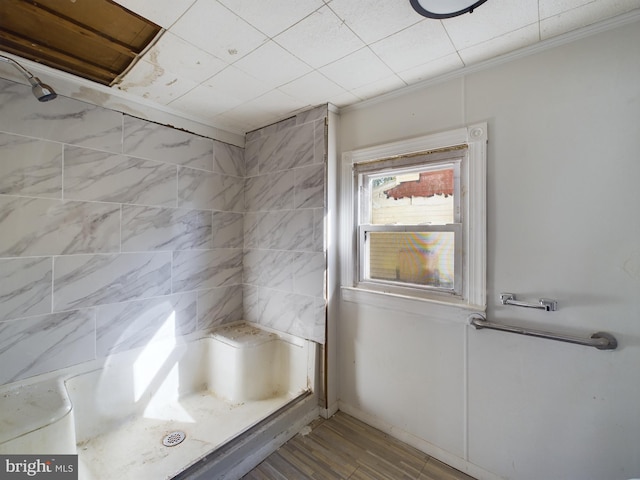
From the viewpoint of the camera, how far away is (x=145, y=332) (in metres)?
1.90

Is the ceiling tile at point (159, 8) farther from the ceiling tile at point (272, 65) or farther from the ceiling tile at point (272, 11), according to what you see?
the ceiling tile at point (272, 65)

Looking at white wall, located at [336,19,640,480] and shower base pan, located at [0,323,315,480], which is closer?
white wall, located at [336,19,640,480]

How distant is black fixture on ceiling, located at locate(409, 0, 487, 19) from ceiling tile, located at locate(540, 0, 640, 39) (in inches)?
12.0

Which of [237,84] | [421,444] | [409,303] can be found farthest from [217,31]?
[421,444]

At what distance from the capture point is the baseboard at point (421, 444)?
4.82 feet

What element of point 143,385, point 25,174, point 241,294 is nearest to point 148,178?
point 25,174

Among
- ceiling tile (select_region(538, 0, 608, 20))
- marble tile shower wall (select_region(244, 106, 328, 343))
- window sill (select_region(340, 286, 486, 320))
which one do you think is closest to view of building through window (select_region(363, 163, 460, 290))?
window sill (select_region(340, 286, 486, 320))

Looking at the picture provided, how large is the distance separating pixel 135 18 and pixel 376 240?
1693 millimetres

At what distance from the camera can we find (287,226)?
2.19 meters

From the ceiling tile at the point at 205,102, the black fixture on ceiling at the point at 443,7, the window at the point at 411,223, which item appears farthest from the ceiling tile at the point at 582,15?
the ceiling tile at the point at 205,102

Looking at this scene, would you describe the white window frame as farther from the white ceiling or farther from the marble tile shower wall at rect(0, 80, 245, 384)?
the marble tile shower wall at rect(0, 80, 245, 384)

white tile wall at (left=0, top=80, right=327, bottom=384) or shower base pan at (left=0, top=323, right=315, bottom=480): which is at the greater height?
white tile wall at (left=0, top=80, right=327, bottom=384)

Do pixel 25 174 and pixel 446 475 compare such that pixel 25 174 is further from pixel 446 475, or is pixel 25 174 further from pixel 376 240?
pixel 446 475

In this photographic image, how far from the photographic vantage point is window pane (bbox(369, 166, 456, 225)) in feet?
5.42
